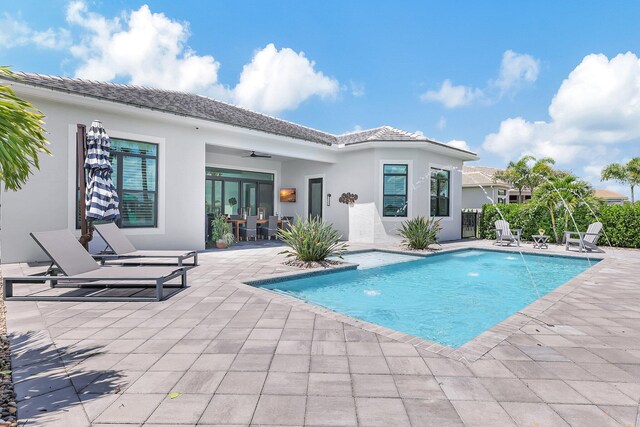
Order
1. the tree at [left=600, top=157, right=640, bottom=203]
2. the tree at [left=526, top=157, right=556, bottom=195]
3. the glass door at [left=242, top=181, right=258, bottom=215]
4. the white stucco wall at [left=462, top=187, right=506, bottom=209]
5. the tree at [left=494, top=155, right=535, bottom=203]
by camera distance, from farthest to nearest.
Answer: the tree at [left=600, top=157, right=640, bottom=203] → the tree at [left=494, top=155, right=535, bottom=203] → the tree at [left=526, top=157, right=556, bottom=195] → the white stucco wall at [left=462, top=187, right=506, bottom=209] → the glass door at [left=242, top=181, right=258, bottom=215]

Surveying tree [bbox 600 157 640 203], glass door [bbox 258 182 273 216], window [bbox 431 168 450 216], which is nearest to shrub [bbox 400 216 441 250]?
window [bbox 431 168 450 216]

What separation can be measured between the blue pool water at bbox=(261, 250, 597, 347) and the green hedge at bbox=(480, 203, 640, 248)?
4693 mm

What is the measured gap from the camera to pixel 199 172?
412 inches

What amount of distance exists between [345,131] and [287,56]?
508cm

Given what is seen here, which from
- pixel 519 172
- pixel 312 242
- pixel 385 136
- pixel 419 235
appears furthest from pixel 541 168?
pixel 312 242

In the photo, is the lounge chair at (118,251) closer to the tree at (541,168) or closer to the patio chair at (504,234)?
the patio chair at (504,234)

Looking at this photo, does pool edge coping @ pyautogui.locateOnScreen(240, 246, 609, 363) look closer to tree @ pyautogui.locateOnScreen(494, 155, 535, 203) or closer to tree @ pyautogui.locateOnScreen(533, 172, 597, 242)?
tree @ pyautogui.locateOnScreen(533, 172, 597, 242)

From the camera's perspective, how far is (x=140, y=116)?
9.21m

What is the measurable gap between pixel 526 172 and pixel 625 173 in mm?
19183

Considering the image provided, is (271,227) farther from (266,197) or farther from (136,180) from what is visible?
(136,180)

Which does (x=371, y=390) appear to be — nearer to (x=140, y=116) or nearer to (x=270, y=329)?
(x=270, y=329)

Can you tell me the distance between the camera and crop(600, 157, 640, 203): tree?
37.2 meters

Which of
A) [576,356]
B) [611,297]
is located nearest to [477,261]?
[611,297]

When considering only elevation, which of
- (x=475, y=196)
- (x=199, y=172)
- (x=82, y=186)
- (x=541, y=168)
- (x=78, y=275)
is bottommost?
(x=78, y=275)
